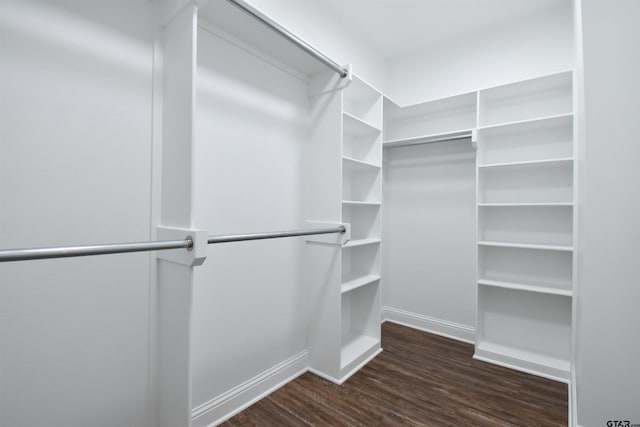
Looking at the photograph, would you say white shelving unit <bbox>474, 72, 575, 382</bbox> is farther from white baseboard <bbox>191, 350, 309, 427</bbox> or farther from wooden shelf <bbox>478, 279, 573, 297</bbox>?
white baseboard <bbox>191, 350, 309, 427</bbox>

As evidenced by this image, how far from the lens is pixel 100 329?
1.17m

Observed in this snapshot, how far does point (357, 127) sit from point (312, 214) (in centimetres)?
89

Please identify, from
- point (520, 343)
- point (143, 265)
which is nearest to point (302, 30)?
point (143, 265)

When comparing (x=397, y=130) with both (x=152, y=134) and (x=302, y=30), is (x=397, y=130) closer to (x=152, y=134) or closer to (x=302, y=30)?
(x=302, y=30)

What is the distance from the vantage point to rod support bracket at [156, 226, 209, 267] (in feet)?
3.65

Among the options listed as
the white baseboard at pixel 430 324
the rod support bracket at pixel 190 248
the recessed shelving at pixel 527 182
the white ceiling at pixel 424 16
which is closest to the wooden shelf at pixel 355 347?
the white baseboard at pixel 430 324

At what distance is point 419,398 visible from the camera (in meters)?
1.84

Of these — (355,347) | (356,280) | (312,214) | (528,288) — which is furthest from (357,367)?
(528,288)

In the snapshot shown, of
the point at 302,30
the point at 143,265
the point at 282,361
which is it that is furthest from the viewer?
the point at 302,30

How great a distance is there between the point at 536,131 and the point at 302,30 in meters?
2.08

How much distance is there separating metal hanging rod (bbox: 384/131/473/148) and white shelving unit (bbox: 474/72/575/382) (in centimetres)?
17

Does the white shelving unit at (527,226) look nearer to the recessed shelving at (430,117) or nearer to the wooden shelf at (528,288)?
the wooden shelf at (528,288)

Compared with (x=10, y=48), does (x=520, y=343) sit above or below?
below

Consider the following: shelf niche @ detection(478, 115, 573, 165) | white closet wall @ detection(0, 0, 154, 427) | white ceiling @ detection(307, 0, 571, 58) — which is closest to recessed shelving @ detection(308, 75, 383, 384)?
white ceiling @ detection(307, 0, 571, 58)
